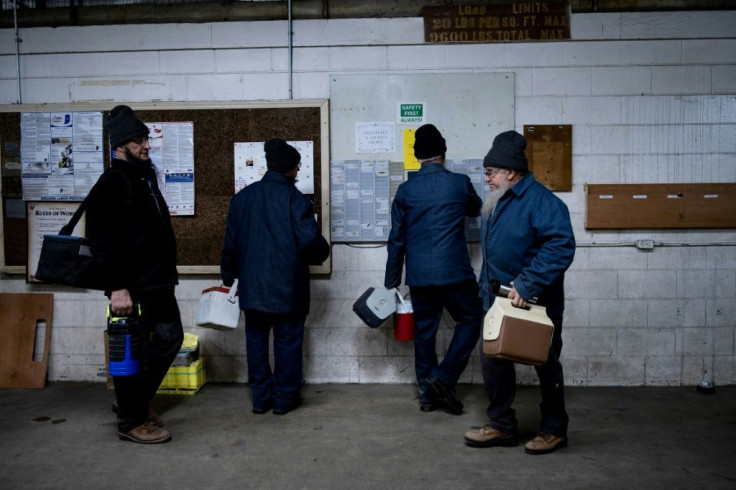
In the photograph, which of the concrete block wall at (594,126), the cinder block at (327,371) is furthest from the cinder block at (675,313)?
the cinder block at (327,371)

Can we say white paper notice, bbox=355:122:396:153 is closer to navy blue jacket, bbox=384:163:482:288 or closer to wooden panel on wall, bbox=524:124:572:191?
navy blue jacket, bbox=384:163:482:288

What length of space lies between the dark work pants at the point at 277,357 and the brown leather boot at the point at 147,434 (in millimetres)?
635

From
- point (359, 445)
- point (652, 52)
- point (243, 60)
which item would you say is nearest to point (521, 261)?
point (359, 445)

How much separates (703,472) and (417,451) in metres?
1.32

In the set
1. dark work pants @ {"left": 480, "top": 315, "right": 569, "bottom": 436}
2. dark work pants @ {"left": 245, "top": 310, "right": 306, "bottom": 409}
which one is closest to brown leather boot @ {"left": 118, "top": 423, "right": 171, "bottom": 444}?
→ dark work pants @ {"left": 245, "top": 310, "right": 306, "bottom": 409}

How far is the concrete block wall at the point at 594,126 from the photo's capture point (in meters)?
4.11

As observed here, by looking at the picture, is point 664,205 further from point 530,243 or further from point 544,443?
point 544,443

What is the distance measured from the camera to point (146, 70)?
4273mm

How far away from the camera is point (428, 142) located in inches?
141

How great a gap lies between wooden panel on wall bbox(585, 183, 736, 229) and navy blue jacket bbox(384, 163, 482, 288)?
1025mm

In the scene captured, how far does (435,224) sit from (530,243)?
31.8 inches

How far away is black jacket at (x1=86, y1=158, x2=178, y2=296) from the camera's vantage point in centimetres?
297

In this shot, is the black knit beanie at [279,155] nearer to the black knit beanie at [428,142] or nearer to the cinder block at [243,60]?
the black knit beanie at [428,142]

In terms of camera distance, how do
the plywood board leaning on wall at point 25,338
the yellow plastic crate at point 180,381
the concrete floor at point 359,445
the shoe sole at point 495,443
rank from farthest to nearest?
the plywood board leaning on wall at point 25,338 < the yellow plastic crate at point 180,381 < the shoe sole at point 495,443 < the concrete floor at point 359,445
